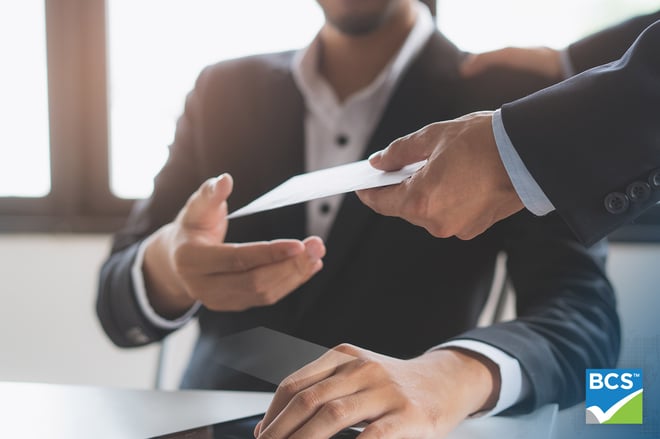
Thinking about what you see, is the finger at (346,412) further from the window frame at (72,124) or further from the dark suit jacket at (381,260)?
the window frame at (72,124)

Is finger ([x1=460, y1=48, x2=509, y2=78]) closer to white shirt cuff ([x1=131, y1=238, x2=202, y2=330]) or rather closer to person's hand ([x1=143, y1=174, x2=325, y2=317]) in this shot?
person's hand ([x1=143, y1=174, x2=325, y2=317])

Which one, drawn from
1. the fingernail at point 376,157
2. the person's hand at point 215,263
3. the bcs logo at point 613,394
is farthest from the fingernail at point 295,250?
the bcs logo at point 613,394

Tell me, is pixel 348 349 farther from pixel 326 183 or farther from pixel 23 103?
pixel 23 103

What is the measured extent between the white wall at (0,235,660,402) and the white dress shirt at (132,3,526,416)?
0.07 metres

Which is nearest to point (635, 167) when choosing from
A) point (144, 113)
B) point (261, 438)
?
point (261, 438)

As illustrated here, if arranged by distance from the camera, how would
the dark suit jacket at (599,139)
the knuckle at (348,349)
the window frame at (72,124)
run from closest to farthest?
1. the dark suit jacket at (599,139)
2. the knuckle at (348,349)
3. the window frame at (72,124)

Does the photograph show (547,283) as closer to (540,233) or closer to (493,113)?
(540,233)

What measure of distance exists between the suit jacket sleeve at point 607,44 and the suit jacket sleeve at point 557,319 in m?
0.09

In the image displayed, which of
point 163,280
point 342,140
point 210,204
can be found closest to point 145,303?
point 163,280

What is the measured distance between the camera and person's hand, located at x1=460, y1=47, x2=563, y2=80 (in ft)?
1.34

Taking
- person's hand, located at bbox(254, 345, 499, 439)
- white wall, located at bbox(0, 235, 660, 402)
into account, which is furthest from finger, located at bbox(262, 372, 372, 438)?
Result: white wall, located at bbox(0, 235, 660, 402)

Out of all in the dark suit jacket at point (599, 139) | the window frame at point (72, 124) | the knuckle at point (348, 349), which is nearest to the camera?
the dark suit jacket at point (599, 139)

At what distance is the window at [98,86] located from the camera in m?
0.51

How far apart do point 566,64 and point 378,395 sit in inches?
9.0
